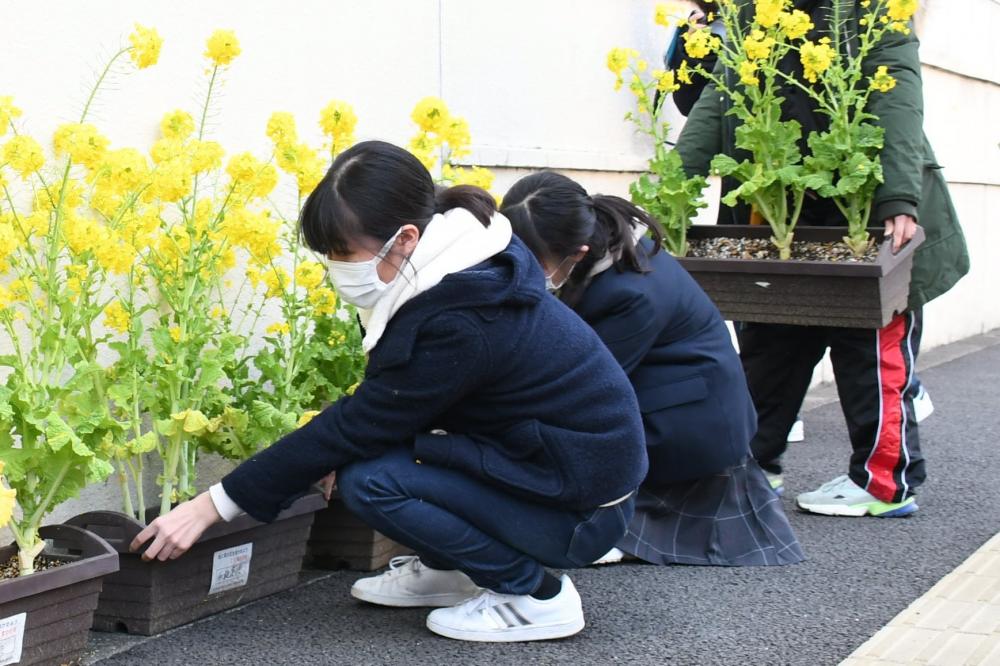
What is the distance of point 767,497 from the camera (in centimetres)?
418

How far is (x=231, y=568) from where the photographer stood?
11.2 feet

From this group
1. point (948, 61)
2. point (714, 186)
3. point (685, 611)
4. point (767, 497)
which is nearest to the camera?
point (685, 611)

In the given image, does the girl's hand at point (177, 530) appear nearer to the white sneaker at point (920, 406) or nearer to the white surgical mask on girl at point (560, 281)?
the white surgical mask on girl at point (560, 281)

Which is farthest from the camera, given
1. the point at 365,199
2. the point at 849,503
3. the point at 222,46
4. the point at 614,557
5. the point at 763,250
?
the point at 763,250

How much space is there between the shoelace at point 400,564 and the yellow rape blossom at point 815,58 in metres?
2.10

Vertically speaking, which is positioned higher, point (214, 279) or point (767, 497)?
point (214, 279)

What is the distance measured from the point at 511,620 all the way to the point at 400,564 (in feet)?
1.77

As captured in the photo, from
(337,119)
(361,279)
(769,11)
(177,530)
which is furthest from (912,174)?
(177,530)

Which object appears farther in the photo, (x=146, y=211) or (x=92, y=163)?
(x=146, y=211)

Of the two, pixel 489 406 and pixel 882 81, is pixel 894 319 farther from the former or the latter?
pixel 489 406

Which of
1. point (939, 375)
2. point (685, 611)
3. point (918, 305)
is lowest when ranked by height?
point (939, 375)

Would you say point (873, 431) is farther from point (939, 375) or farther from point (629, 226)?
point (939, 375)

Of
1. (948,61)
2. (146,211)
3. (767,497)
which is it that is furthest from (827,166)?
(948,61)

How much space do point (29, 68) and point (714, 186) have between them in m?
4.35
